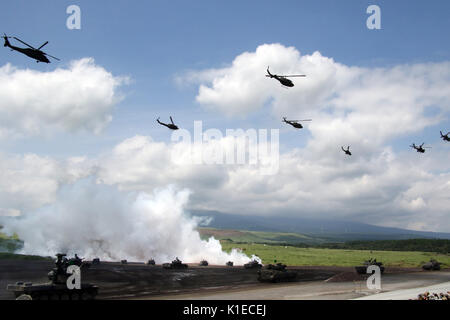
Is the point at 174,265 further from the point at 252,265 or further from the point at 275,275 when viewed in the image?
the point at 275,275

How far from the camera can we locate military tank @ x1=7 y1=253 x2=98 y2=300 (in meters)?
27.1

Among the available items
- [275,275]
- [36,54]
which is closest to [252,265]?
[275,275]

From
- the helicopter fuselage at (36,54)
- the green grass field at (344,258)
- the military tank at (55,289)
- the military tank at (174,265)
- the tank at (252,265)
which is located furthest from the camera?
the green grass field at (344,258)

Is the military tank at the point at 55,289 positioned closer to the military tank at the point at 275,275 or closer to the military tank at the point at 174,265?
the military tank at the point at 275,275

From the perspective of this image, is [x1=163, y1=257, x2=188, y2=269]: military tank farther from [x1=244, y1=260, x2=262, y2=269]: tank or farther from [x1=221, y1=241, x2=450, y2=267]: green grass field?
[x1=221, y1=241, x2=450, y2=267]: green grass field

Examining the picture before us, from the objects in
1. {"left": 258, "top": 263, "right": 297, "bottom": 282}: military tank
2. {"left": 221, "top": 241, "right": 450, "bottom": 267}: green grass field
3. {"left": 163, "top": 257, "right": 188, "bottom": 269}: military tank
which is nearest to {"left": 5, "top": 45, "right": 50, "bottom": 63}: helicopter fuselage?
{"left": 258, "top": 263, "right": 297, "bottom": 282}: military tank

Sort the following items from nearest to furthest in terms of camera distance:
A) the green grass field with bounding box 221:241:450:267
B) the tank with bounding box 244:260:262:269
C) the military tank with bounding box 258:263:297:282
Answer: the military tank with bounding box 258:263:297:282
the tank with bounding box 244:260:262:269
the green grass field with bounding box 221:241:450:267

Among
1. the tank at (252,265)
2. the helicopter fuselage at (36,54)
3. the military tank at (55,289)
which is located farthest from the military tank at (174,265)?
the helicopter fuselage at (36,54)

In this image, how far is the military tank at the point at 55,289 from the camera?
2708 cm

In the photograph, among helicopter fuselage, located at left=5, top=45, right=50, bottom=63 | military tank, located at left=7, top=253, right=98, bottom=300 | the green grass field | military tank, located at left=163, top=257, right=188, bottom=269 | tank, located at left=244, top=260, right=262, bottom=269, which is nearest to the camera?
helicopter fuselage, located at left=5, top=45, right=50, bottom=63

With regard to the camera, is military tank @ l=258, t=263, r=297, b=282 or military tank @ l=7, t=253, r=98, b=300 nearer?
military tank @ l=7, t=253, r=98, b=300

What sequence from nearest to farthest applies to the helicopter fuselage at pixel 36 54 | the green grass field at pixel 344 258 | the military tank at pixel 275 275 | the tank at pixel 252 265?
the helicopter fuselage at pixel 36 54 < the military tank at pixel 275 275 < the tank at pixel 252 265 < the green grass field at pixel 344 258

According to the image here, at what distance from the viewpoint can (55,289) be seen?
93.1 feet

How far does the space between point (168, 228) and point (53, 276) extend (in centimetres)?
6660
